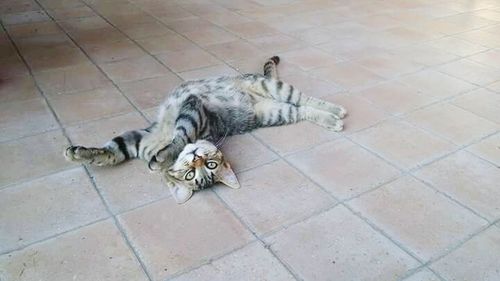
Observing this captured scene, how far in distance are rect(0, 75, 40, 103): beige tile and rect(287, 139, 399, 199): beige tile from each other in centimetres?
181

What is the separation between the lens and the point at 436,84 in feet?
10.3

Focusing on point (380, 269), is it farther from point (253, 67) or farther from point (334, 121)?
point (253, 67)

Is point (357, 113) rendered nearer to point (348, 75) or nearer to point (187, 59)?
point (348, 75)

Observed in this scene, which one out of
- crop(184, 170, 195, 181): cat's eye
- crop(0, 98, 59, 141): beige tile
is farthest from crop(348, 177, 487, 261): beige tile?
crop(0, 98, 59, 141): beige tile

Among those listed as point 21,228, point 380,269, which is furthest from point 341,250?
point 21,228

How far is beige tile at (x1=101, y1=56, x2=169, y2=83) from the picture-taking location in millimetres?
3162

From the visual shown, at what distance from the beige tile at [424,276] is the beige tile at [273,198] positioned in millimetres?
485

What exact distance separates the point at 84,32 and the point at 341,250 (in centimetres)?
317

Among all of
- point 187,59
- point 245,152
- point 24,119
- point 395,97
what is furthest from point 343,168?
point 24,119

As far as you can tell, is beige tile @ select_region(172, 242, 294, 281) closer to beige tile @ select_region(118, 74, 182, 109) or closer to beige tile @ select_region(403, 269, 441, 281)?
beige tile @ select_region(403, 269, 441, 281)

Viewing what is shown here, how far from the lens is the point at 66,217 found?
189cm

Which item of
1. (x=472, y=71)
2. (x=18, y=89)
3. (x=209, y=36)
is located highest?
(x=472, y=71)

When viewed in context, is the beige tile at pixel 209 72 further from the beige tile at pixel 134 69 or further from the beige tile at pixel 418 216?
the beige tile at pixel 418 216

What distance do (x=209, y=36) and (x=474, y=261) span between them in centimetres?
292
